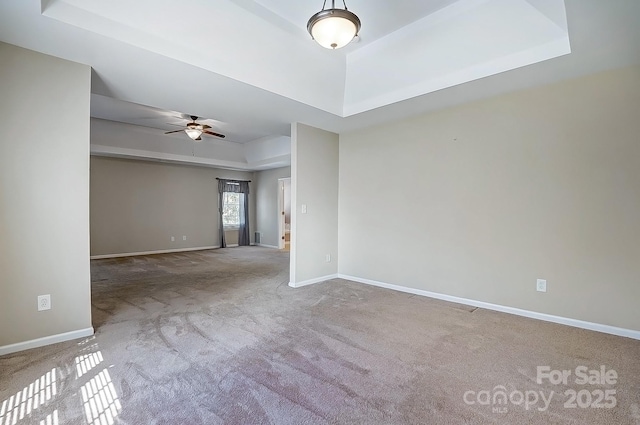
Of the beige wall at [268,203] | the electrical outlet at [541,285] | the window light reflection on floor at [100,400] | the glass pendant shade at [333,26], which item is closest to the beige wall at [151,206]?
the beige wall at [268,203]

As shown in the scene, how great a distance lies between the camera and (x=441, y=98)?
355cm

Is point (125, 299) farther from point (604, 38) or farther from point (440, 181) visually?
point (604, 38)

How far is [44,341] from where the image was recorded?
8.45 feet

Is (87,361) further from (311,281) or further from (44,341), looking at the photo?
(311,281)

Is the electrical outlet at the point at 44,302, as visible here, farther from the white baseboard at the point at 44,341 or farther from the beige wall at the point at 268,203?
the beige wall at the point at 268,203

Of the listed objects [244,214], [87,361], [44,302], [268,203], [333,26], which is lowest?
[87,361]

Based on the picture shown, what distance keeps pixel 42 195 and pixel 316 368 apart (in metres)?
2.68

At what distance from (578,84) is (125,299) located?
5.68 meters

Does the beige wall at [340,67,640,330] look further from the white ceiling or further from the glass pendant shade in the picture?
the glass pendant shade

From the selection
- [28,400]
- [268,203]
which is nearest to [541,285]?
[28,400]

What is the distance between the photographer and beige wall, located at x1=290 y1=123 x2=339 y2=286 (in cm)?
454

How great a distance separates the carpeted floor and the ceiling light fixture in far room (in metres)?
2.55

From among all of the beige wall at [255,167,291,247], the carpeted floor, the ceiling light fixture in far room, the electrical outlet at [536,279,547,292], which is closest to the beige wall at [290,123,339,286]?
the carpeted floor

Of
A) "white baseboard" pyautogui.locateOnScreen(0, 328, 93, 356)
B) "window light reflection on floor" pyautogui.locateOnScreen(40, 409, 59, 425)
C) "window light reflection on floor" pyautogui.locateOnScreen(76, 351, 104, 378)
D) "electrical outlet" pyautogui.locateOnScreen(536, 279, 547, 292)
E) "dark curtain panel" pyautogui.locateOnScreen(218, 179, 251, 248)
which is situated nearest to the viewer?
"window light reflection on floor" pyautogui.locateOnScreen(40, 409, 59, 425)
